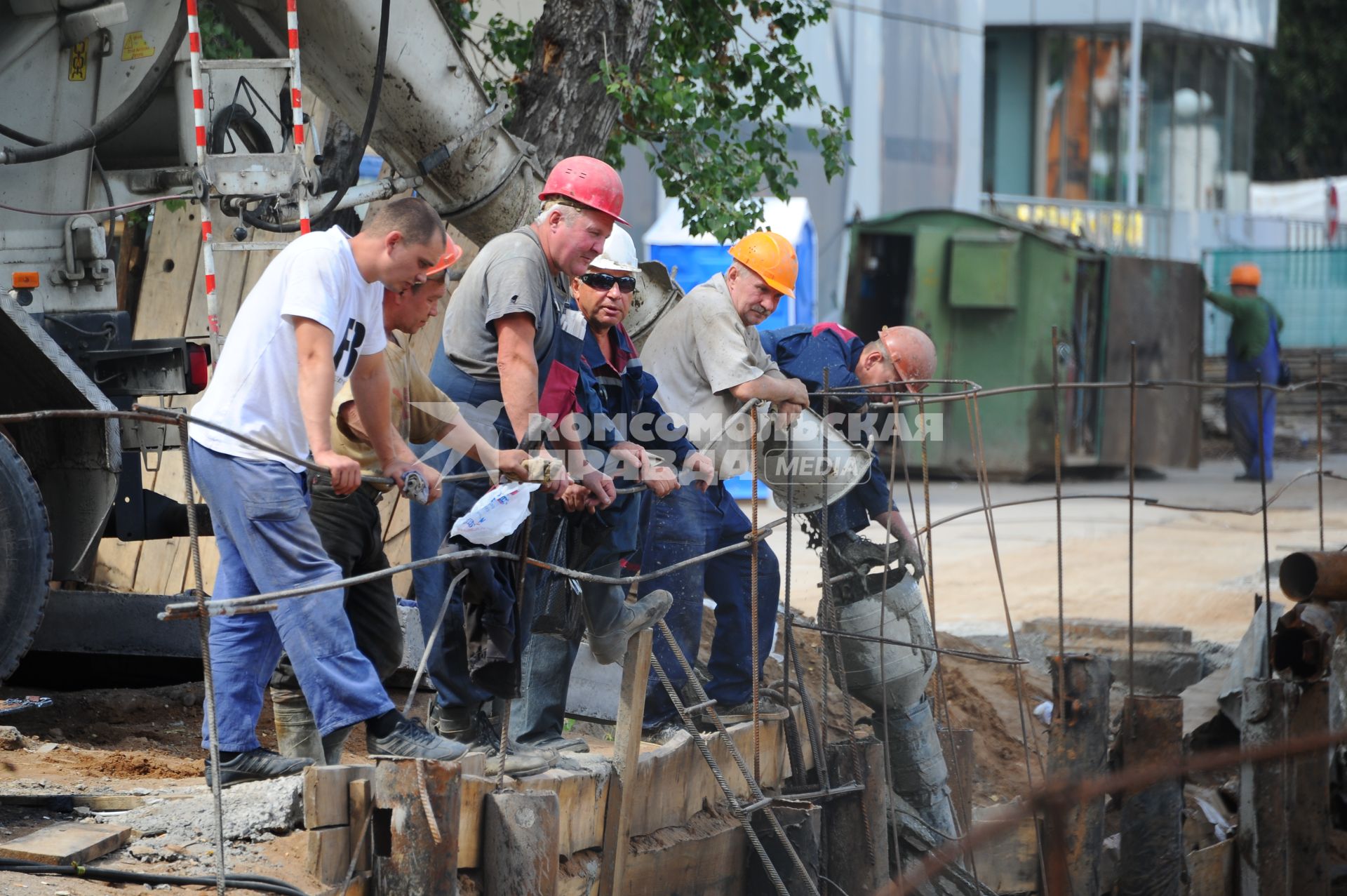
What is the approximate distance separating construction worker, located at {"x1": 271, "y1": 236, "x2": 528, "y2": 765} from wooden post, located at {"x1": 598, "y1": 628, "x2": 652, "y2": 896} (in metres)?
0.66

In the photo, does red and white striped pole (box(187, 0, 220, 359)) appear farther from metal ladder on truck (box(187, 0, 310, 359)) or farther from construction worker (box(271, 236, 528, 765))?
construction worker (box(271, 236, 528, 765))

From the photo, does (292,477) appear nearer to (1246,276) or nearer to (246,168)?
(246,168)

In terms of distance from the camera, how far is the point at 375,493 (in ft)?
14.7

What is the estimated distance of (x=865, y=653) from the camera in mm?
6184

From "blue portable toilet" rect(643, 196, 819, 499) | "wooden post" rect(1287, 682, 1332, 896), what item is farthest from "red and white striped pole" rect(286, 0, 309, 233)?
"blue portable toilet" rect(643, 196, 819, 499)

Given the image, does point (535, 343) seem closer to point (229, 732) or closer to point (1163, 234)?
point (229, 732)

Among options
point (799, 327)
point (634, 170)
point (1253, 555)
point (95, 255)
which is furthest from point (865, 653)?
point (634, 170)

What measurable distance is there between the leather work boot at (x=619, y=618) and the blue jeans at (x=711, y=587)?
21.0 inches

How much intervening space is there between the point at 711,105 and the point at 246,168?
113 inches

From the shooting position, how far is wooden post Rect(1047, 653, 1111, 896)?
5.79 meters

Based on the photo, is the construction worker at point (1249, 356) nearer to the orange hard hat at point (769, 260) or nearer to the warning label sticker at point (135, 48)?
the orange hard hat at point (769, 260)

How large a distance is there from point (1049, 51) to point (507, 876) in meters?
22.7

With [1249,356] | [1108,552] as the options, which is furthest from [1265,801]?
[1249,356]

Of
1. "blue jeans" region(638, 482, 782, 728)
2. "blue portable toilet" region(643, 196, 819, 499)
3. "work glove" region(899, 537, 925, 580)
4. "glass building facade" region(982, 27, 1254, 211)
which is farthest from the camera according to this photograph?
"glass building facade" region(982, 27, 1254, 211)
